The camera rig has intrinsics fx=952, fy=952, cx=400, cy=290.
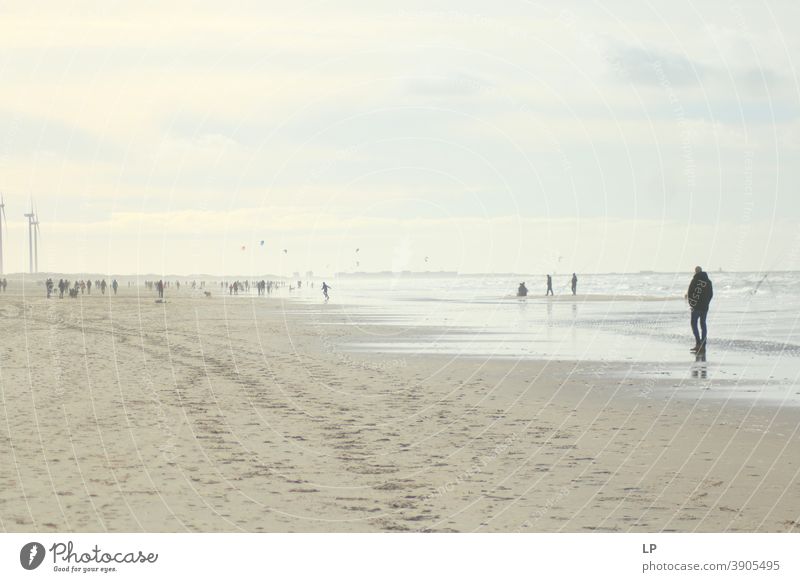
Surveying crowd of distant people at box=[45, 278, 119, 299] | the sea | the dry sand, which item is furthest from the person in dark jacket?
crowd of distant people at box=[45, 278, 119, 299]

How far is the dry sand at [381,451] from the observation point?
909 centimetres

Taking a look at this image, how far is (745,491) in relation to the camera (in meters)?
9.98

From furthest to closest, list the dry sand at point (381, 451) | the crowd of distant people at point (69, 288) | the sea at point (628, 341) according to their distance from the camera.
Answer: the crowd of distant people at point (69, 288), the sea at point (628, 341), the dry sand at point (381, 451)

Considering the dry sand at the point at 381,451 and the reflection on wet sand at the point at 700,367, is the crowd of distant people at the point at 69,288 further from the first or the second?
the reflection on wet sand at the point at 700,367

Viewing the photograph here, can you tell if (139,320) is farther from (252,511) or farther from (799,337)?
(252,511)

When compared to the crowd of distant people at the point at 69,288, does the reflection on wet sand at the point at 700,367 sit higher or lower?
lower

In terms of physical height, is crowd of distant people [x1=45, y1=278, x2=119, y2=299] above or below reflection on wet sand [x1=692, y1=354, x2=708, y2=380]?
above

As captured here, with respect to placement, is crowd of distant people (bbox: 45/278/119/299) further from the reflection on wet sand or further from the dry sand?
the reflection on wet sand

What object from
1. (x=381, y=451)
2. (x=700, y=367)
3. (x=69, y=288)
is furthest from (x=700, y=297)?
(x=69, y=288)

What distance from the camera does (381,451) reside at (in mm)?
12430

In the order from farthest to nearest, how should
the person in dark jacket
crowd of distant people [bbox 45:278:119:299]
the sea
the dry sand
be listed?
crowd of distant people [bbox 45:278:119:299]
the person in dark jacket
the sea
the dry sand

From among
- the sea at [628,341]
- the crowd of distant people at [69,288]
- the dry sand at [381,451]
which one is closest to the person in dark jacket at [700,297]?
the sea at [628,341]

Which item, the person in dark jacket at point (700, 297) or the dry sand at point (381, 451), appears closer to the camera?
the dry sand at point (381, 451)

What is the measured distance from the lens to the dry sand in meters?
9.09
